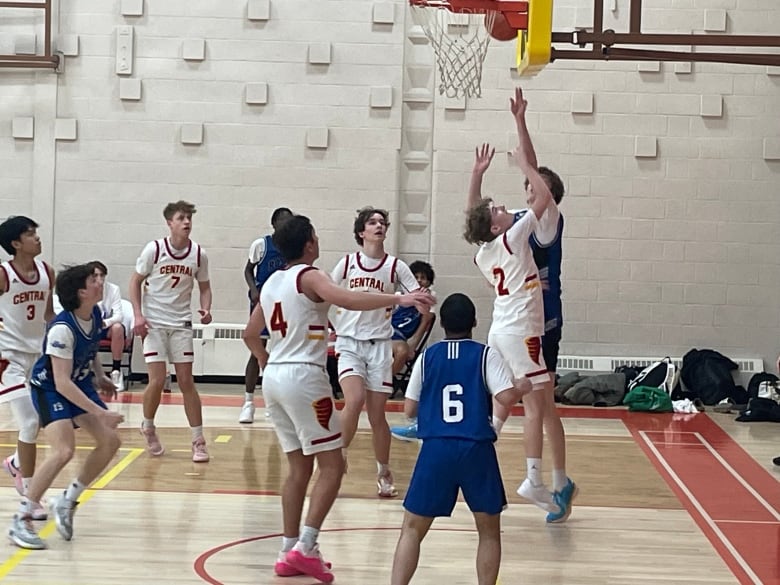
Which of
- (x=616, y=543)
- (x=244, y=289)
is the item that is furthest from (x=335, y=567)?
(x=244, y=289)

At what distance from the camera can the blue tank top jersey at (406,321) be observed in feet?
37.9

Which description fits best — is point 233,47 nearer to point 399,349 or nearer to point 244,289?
point 244,289

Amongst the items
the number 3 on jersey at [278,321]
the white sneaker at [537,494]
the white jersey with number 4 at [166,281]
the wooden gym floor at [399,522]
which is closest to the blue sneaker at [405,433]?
the wooden gym floor at [399,522]

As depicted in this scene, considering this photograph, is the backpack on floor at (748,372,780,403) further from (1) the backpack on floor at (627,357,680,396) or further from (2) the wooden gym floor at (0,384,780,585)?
(2) the wooden gym floor at (0,384,780,585)

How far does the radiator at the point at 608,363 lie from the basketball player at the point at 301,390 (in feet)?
25.2

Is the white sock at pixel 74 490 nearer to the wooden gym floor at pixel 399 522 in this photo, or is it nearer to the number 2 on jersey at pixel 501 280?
the wooden gym floor at pixel 399 522

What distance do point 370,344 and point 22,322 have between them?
81.7 inches

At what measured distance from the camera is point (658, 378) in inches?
497

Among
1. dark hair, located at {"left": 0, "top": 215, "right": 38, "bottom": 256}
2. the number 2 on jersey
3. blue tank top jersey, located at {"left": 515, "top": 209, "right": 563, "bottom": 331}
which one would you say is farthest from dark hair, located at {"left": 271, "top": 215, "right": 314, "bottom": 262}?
dark hair, located at {"left": 0, "top": 215, "right": 38, "bottom": 256}

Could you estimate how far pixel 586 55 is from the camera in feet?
23.6

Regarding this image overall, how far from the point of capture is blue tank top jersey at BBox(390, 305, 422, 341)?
11.5 m

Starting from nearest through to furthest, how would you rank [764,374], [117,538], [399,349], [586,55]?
[117,538] → [586,55] → [399,349] → [764,374]

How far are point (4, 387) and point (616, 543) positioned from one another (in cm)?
348

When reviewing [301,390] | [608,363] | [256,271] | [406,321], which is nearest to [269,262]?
[256,271]
